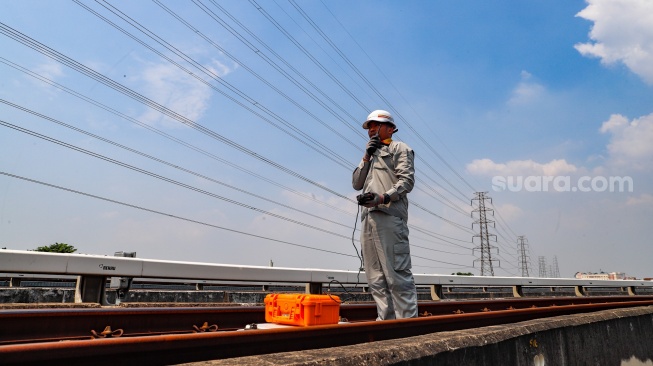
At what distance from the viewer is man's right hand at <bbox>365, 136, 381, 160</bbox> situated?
183 inches

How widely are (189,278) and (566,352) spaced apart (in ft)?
13.8

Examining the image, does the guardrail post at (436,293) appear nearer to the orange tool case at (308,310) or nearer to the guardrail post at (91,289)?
the guardrail post at (91,289)

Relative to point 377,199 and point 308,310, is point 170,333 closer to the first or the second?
point 308,310

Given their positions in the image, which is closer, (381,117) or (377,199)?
(377,199)

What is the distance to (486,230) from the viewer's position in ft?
253

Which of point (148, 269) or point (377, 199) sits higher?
point (377, 199)

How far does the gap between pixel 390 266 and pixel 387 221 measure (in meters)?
0.43

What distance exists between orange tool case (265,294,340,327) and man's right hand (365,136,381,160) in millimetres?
1831

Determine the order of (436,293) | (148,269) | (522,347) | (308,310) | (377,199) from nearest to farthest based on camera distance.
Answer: (522,347), (308,310), (377,199), (148,269), (436,293)

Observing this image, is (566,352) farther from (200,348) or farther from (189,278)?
(189,278)

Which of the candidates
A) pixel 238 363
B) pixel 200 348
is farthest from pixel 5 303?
pixel 238 363

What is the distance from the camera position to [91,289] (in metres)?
5.01

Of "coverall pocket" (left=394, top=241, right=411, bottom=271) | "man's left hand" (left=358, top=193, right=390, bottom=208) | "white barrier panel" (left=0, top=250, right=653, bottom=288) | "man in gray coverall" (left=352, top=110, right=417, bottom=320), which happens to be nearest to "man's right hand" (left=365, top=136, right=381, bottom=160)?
"man in gray coverall" (left=352, top=110, right=417, bottom=320)

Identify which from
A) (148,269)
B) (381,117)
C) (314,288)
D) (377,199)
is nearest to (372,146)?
(381,117)
